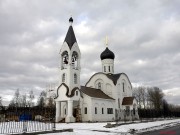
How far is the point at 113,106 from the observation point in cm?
4500

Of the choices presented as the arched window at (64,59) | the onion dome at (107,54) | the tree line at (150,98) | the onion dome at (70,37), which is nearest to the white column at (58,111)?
the arched window at (64,59)

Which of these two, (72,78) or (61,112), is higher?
(72,78)

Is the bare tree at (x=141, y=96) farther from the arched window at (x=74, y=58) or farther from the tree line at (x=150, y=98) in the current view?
the arched window at (x=74, y=58)

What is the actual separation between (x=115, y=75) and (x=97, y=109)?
1152cm

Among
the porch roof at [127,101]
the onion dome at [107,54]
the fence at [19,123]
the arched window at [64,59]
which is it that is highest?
the onion dome at [107,54]

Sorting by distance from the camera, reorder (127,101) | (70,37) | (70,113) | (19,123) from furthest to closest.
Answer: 1. (127,101)
2. (70,37)
3. (70,113)
4. (19,123)

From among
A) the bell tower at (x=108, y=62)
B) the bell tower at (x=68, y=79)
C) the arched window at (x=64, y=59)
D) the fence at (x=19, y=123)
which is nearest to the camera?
the fence at (x=19, y=123)

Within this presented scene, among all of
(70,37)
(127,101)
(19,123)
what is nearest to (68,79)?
(70,37)

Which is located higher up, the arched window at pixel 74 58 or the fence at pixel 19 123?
the arched window at pixel 74 58

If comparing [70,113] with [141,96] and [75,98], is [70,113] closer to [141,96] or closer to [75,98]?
[75,98]

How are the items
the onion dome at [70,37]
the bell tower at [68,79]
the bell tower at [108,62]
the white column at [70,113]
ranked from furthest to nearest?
the bell tower at [108,62], the onion dome at [70,37], the bell tower at [68,79], the white column at [70,113]

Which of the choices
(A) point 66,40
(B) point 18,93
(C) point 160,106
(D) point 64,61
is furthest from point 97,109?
(B) point 18,93

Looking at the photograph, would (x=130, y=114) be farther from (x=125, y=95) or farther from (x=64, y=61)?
(x=64, y=61)

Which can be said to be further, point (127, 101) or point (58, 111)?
point (127, 101)
